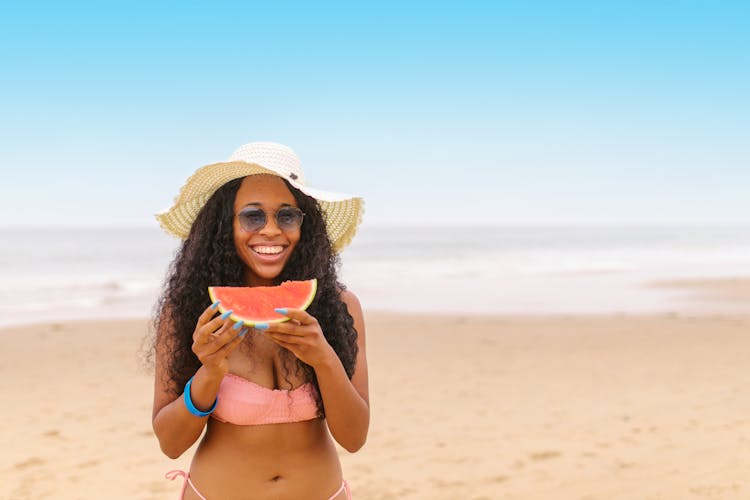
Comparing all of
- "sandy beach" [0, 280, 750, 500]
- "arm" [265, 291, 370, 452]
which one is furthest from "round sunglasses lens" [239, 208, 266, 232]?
"sandy beach" [0, 280, 750, 500]

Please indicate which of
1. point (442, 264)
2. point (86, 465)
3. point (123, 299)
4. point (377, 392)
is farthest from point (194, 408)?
point (442, 264)

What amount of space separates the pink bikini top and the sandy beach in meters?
3.42

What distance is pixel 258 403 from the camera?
262 cm

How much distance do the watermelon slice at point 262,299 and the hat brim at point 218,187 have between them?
40cm

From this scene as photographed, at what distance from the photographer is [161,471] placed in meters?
6.30

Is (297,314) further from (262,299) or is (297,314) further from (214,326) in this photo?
(262,299)

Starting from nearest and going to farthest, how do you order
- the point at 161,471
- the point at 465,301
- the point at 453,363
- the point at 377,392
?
the point at 161,471 → the point at 377,392 → the point at 453,363 → the point at 465,301

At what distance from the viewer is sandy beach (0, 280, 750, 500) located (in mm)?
5871

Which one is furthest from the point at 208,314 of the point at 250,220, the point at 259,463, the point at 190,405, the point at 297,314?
the point at 259,463

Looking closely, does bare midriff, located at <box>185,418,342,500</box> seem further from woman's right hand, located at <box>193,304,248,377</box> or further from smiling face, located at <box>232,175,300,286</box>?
smiling face, located at <box>232,175,300,286</box>

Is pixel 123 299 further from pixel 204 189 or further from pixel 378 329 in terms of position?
pixel 204 189

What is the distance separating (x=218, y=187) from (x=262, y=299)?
2.20 feet

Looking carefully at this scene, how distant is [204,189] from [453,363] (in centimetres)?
813

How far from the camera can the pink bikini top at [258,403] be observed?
2613 mm
